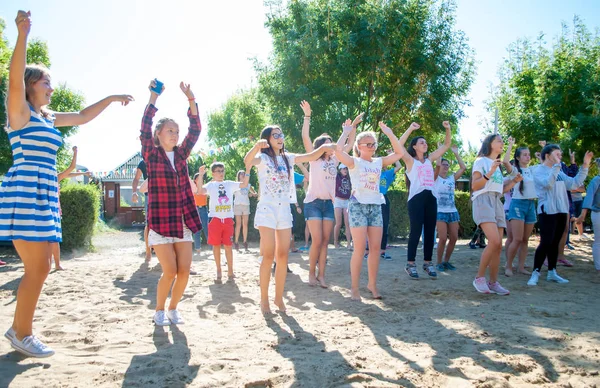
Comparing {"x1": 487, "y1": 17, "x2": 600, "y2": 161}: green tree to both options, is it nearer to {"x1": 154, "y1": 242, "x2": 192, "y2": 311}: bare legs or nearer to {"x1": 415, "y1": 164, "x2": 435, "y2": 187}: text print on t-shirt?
{"x1": 415, "y1": 164, "x2": 435, "y2": 187}: text print on t-shirt

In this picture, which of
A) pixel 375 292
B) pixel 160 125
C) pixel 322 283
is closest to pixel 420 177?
pixel 375 292

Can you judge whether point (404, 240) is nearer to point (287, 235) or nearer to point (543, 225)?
point (543, 225)

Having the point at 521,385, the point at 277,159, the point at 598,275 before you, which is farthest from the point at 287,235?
the point at 598,275

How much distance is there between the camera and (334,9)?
15.7m

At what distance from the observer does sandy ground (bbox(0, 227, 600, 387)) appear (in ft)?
10.0

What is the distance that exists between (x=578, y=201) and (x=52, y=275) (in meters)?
12.2

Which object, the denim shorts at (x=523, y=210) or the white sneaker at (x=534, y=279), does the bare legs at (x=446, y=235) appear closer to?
the denim shorts at (x=523, y=210)

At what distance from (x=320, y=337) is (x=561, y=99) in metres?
12.6

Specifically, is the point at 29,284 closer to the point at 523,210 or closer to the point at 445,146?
the point at 445,146

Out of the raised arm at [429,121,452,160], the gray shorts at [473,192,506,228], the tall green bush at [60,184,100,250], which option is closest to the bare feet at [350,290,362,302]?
the gray shorts at [473,192,506,228]

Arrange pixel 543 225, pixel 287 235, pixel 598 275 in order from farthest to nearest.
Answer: pixel 598 275 < pixel 543 225 < pixel 287 235

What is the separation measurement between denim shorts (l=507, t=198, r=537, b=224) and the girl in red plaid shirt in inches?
193

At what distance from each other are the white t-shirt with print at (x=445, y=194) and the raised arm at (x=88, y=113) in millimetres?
5338

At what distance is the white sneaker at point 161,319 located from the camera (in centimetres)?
435
